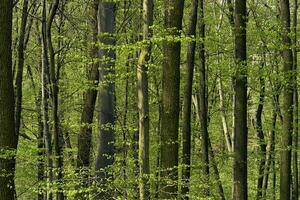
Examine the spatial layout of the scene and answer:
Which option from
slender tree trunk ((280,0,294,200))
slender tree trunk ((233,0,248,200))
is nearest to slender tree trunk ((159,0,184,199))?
slender tree trunk ((233,0,248,200))

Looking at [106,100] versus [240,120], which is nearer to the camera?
[106,100]

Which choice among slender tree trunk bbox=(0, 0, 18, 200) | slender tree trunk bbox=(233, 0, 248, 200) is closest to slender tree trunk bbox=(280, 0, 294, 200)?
slender tree trunk bbox=(233, 0, 248, 200)

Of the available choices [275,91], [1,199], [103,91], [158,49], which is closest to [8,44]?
[103,91]

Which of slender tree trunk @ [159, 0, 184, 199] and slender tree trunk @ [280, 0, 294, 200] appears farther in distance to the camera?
slender tree trunk @ [280, 0, 294, 200]

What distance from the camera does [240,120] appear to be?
982 centimetres

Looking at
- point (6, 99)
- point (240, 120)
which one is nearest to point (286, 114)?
point (240, 120)

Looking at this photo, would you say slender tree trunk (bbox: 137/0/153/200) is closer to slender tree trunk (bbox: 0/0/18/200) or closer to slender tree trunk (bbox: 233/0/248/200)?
slender tree trunk (bbox: 0/0/18/200)

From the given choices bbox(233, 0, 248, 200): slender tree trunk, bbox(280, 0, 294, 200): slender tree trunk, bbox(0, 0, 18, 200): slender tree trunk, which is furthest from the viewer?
bbox(280, 0, 294, 200): slender tree trunk

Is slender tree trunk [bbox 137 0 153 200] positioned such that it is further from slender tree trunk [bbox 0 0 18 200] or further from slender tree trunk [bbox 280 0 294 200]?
slender tree trunk [bbox 280 0 294 200]

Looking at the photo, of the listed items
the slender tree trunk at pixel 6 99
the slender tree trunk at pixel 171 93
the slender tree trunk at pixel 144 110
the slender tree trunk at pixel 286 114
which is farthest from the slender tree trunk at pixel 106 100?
the slender tree trunk at pixel 286 114

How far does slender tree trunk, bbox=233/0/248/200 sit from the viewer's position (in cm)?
972

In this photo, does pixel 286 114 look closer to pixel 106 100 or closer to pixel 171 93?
pixel 171 93

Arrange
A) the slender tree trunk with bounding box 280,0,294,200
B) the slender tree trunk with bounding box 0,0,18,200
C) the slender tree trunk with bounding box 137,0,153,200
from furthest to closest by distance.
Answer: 1. the slender tree trunk with bounding box 280,0,294,200
2. the slender tree trunk with bounding box 0,0,18,200
3. the slender tree trunk with bounding box 137,0,153,200

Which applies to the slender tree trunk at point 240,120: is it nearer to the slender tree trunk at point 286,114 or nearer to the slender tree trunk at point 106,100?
the slender tree trunk at point 286,114
